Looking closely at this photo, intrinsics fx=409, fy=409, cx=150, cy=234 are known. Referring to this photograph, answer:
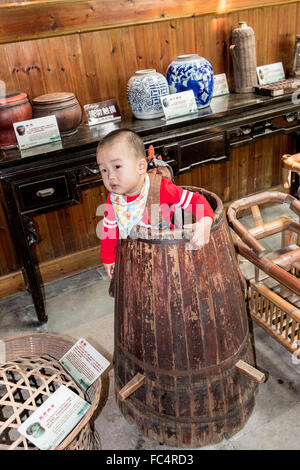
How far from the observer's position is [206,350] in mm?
1470

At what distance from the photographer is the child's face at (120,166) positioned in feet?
4.64

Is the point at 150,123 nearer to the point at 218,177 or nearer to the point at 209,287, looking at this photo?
the point at 218,177

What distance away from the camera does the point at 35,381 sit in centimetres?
162

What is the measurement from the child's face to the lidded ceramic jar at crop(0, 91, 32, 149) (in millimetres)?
1048

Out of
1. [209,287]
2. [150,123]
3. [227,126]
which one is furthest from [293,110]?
[209,287]

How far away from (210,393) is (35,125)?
164 centimetres

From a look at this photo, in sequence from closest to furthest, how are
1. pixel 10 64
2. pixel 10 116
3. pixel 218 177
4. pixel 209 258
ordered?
pixel 209 258 < pixel 10 116 < pixel 10 64 < pixel 218 177

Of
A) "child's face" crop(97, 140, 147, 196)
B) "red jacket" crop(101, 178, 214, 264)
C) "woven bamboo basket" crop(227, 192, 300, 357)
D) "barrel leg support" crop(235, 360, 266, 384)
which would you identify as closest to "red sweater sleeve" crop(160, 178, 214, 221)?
"red jacket" crop(101, 178, 214, 264)

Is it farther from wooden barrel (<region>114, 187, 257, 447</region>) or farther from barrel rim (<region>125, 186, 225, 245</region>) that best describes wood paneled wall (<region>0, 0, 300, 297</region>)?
barrel rim (<region>125, 186, 225, 245</region>)

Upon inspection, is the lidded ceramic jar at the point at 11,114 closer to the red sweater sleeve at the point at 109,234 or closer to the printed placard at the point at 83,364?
the red sweater sleeve at the point at 109,234

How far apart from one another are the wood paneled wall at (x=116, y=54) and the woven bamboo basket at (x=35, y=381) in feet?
4.16

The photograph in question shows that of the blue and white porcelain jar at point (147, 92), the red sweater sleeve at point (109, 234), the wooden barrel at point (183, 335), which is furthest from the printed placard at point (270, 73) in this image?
the red sweater sleeve at point (109, 234)

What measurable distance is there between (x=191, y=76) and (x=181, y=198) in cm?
132

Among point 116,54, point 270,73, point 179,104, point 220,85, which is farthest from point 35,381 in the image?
point 270,73
